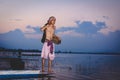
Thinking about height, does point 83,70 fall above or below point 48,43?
below

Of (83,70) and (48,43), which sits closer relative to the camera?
(48,43)

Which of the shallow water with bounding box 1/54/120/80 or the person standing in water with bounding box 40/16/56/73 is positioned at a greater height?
the person standing in water with bounding box 40/16/56/73

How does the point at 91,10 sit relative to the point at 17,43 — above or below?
above

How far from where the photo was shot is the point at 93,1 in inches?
376

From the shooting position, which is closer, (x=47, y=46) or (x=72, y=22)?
(x=47, y=46)

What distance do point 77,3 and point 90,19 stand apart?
0.58 metres

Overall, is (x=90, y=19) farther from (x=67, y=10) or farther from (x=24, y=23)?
(x=24, y=23)

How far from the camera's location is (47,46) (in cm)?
808

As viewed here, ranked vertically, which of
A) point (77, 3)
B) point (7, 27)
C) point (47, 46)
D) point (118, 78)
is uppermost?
point (77, 3)

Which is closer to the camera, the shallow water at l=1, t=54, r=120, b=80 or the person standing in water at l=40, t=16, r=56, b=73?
the shallow water at l=1, t=54, r=120, b=80

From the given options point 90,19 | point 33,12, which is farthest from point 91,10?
point 33,12

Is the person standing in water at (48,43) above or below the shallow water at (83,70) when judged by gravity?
above

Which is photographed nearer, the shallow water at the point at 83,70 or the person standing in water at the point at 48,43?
the shallow water at the point at 83,70

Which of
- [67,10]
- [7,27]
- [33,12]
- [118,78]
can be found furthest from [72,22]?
[118,78]
